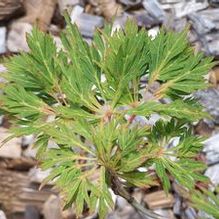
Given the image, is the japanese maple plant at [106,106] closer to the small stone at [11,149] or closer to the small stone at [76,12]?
the small stone at [11,149]

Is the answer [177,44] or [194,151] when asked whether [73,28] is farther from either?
[194,151]

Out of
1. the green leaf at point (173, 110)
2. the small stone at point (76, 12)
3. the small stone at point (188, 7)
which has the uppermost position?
the green leaf at point (173, 110)

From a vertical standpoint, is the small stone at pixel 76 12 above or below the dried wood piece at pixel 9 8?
below

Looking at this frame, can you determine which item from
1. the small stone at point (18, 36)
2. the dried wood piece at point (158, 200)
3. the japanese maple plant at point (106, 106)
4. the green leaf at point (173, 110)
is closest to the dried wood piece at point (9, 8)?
the small stone at point (18, 36)

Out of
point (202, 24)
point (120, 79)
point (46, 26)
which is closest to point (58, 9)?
point (46, 26)

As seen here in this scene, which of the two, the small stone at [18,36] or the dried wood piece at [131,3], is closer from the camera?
the small stone at [18,36]

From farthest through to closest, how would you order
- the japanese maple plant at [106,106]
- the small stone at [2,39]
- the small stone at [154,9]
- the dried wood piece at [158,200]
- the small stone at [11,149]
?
1. the small stone at [154,9]
2. the small stone at [2,39]
3. the small stone at [11,149]
4. the dried wood piece at [158,200]
5. the japanese maple plant at [106,106]

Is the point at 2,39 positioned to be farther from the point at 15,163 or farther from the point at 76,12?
the point at 15,163
